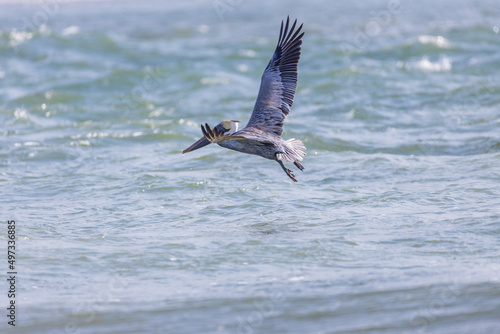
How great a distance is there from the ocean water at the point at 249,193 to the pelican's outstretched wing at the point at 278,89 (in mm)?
805

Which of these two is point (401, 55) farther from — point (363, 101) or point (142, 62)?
point (142, 62)

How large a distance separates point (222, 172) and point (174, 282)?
3.28 metres

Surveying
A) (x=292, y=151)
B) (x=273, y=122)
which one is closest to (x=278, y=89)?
(x=273, y=122)

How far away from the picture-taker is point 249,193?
7.13m

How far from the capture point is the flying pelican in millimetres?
6148

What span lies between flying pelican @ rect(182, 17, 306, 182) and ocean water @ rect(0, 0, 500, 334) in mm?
582

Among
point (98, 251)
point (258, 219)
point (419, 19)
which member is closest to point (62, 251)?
point (98, 251)

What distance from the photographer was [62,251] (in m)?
5.53

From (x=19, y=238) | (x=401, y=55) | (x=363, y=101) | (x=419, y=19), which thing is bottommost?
(x=19, y=238)

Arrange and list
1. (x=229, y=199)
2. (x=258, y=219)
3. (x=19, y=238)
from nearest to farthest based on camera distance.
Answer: (x=19, y=238) → (x=258, y=219) → (x=229, y=199)

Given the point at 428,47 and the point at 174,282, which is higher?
the point at 428,47

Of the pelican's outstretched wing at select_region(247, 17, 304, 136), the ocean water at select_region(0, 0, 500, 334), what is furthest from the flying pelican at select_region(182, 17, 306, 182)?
the ocean water at select_region(0, 0, 500, 334)

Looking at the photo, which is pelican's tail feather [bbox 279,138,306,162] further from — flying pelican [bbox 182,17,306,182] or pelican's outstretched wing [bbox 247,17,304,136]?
pelican's outstretched wing [bbox 247,17,304,136]

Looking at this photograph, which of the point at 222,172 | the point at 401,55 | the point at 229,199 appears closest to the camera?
the point at 229,199
